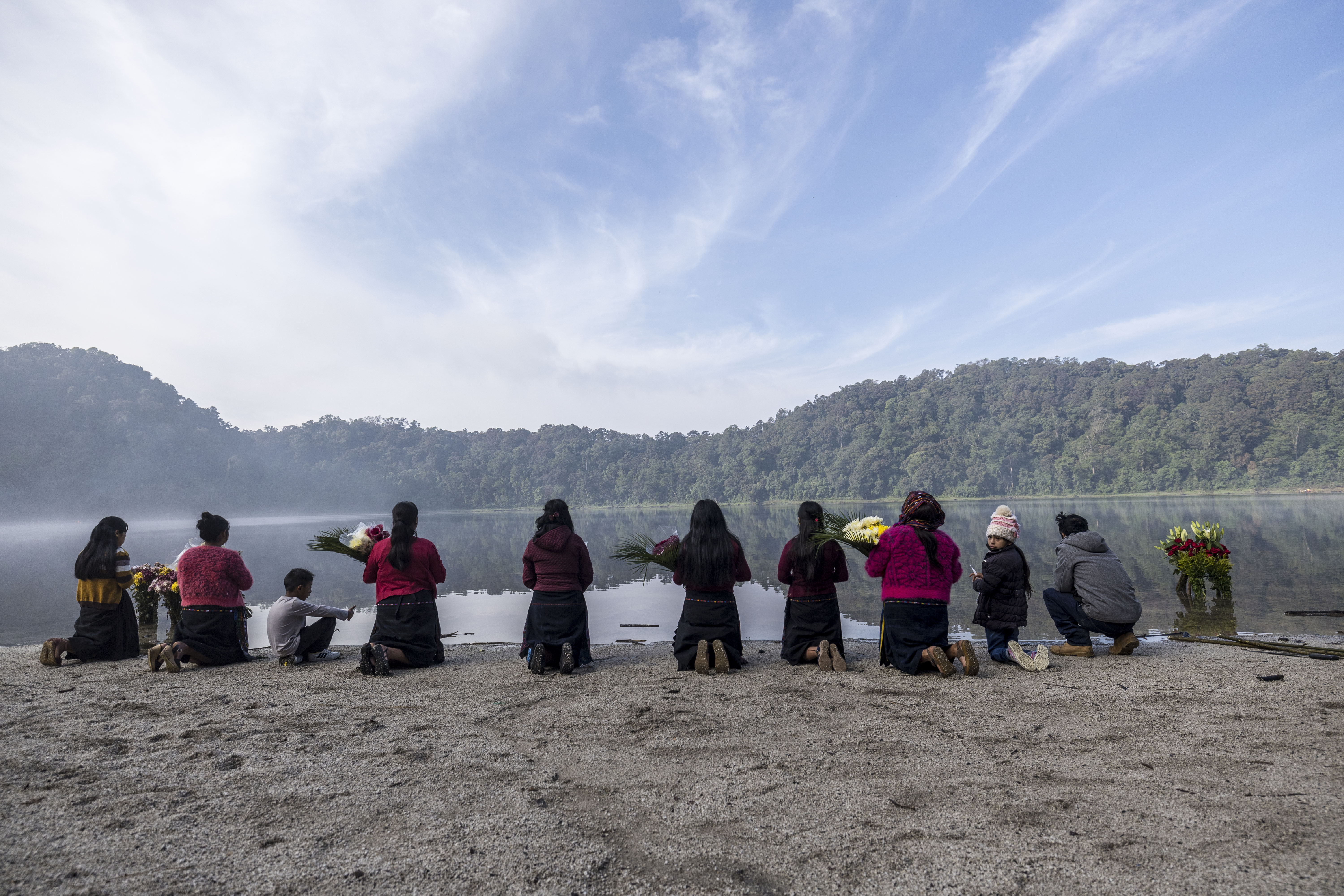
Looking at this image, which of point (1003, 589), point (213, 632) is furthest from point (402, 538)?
point (1003, 589)

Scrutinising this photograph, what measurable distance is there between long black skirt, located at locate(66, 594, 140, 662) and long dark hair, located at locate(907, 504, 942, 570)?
7.29 m

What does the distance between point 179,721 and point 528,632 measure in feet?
8.34

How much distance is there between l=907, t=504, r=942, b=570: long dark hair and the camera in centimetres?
529

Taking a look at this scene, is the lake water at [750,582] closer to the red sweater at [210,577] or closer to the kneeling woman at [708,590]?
the kneeling woman at [708,590]

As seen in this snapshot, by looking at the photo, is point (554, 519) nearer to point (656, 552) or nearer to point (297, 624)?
point (656, 552)

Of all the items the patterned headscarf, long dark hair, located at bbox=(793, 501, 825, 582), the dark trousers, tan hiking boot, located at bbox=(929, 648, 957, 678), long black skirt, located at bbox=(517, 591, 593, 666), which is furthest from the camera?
the dark trousers

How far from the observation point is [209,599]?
6.10 metres

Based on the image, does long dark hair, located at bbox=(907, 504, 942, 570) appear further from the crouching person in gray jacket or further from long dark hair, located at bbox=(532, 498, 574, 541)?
long dark hair, located at bbox=(532, 498, 574, 541)

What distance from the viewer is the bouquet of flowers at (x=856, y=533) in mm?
5602

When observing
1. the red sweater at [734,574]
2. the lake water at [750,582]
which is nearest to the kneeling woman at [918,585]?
the red sweater at [734,574]

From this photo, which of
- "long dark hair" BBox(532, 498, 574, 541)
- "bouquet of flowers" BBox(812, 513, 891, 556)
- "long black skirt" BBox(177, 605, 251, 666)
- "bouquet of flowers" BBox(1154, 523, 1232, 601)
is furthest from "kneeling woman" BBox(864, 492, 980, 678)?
"long black skirt" BBox(177, 605, 251, 666)

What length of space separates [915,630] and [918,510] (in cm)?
94

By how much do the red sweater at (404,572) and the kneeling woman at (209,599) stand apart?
1072 millimetres

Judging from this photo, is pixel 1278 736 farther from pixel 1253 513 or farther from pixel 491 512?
pixel 491 512
